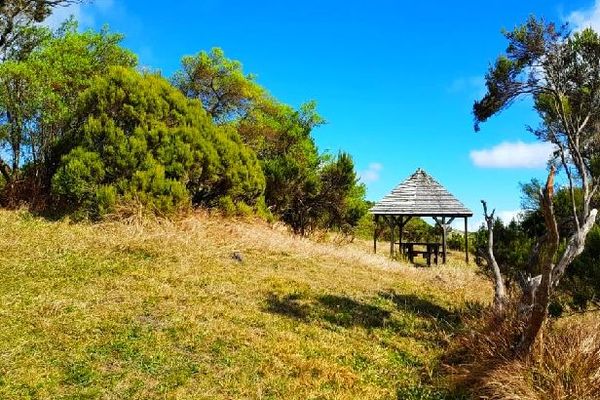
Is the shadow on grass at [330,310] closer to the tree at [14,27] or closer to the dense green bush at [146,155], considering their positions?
the dense green bush at [146,155]

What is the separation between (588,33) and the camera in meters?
16.0

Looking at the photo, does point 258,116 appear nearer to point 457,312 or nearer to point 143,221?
point 143,221

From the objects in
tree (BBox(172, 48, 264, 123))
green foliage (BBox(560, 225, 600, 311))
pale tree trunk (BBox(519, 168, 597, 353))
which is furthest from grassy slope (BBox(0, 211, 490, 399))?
tree (BBox(172, 48, 264, 123))

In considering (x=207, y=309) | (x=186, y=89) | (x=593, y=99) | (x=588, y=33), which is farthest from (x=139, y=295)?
(x=186, y=89)

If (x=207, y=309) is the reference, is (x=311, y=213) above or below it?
above

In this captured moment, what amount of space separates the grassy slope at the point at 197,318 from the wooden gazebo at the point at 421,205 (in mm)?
10126

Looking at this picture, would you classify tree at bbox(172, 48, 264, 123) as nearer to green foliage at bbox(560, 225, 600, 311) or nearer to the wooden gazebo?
the wooden gazebo

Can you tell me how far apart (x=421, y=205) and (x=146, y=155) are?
47.1 ft

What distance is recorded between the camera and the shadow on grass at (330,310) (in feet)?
31.2

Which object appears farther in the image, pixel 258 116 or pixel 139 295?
pixel 258 116

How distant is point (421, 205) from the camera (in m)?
25.3

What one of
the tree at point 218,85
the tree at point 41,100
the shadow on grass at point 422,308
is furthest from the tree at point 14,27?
the shadow on grass at point 422,308

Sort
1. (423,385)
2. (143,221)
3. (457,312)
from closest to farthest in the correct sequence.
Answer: (423,385) < (457,312) < (143,221)

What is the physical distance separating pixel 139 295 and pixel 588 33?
50.5 ft
